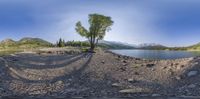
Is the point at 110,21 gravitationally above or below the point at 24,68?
above

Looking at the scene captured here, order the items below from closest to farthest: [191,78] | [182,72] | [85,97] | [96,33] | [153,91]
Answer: [85,97], [153,91], [191,78], [182,72], [96,33]

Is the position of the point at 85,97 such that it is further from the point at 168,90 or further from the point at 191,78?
the point at 191,78

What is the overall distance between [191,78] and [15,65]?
690 inches

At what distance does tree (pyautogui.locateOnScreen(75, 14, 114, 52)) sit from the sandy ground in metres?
70.1

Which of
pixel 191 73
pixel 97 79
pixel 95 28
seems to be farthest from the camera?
pixel 95 28

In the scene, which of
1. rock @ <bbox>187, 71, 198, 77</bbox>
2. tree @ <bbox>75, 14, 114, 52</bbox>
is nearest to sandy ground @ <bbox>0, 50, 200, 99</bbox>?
rock @ <bbox>187, 71, 198, 77</bbox>

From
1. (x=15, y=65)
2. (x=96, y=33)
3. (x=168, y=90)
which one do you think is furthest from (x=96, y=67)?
(x=96, y=33)

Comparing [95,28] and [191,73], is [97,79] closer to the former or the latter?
[191,73]

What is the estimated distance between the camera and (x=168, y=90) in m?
29.2

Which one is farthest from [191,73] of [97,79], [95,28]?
[95,28]

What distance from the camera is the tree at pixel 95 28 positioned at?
371 feet

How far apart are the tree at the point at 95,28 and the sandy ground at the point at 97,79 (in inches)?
2758

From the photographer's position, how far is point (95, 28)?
374 feet

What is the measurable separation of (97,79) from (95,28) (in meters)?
81.3
